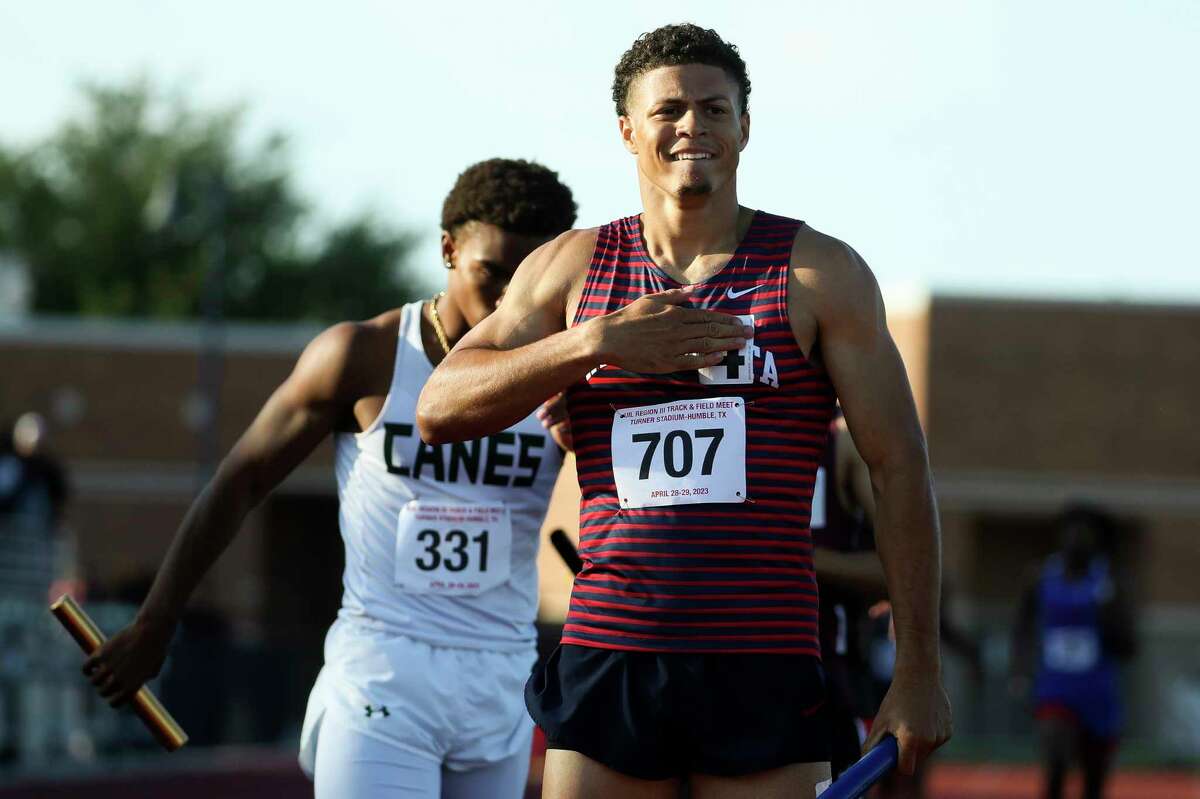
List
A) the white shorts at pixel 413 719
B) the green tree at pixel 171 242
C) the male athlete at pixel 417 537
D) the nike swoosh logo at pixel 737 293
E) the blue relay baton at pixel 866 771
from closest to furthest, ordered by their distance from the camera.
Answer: the blue relay baton at pixel 866 771 < the nike swoosh logo at pixel 737 293 < the white shorts at pixel 413 719 < the male athlete at pixel 417 537 < the green tree at pixel 171 242

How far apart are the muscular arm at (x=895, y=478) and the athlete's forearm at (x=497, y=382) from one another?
0.50 metres

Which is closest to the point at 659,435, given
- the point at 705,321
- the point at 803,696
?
the point at 705,321

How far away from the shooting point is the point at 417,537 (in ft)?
17.9

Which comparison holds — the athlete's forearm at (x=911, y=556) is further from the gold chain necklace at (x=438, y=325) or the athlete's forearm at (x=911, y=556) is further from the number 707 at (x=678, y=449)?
the gold chain necklace at (x=438, y=325)

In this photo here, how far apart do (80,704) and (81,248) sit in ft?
168

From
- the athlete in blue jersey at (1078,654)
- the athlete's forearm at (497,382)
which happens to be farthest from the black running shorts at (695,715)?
the athlete in blue jersey at (1078,654)

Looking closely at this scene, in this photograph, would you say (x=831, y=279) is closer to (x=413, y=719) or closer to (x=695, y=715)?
(x=695, y=715)

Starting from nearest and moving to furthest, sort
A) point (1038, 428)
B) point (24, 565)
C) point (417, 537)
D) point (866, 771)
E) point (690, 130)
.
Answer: point (866, 771), point (690, 130), point (417, 537), point (24, 565), point (1038, 428)

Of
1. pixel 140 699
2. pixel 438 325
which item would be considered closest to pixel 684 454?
pixel 438 325

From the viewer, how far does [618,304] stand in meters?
4.26

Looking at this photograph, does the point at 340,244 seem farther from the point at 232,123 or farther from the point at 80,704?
the point at 80,704

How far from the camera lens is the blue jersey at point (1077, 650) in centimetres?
Result: 1312

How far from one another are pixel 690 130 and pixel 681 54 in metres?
0.18

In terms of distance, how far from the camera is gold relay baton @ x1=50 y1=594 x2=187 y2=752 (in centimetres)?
555
